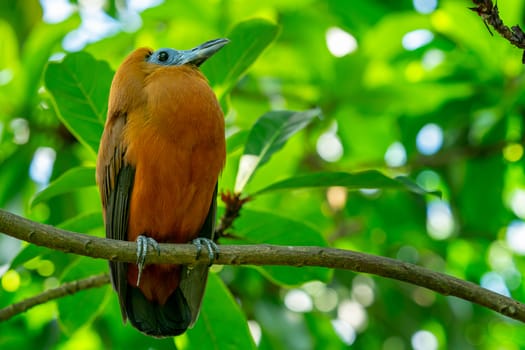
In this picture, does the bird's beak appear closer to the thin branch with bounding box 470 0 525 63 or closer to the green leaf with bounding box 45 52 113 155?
the green leaf with bounding box 45 52 113 155

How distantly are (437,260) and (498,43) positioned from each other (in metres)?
1.58

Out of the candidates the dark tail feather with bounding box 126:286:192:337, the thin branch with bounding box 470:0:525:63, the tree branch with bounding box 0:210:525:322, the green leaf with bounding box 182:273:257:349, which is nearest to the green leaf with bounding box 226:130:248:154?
the green leaf with bounding box 182:273:257:349

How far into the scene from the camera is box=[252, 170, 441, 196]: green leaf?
3543 mm

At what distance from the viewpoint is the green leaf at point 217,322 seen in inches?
153

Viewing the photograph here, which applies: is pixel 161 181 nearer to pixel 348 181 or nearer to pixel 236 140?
pixel 236 140

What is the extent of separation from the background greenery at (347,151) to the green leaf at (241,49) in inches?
14.1

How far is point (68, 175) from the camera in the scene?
369cm

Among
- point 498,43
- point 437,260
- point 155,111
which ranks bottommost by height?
point 437,260

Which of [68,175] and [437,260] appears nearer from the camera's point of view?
[68,175]

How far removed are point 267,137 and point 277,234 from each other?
48cm

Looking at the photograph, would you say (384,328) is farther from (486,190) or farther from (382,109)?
(382,109)

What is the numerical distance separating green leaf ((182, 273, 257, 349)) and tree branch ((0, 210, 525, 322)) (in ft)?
3.07

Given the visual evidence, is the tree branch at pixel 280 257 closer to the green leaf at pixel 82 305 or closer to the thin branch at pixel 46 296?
the thin branch at pixel 46 296

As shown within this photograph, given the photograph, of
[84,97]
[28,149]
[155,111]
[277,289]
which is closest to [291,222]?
[155,111]
